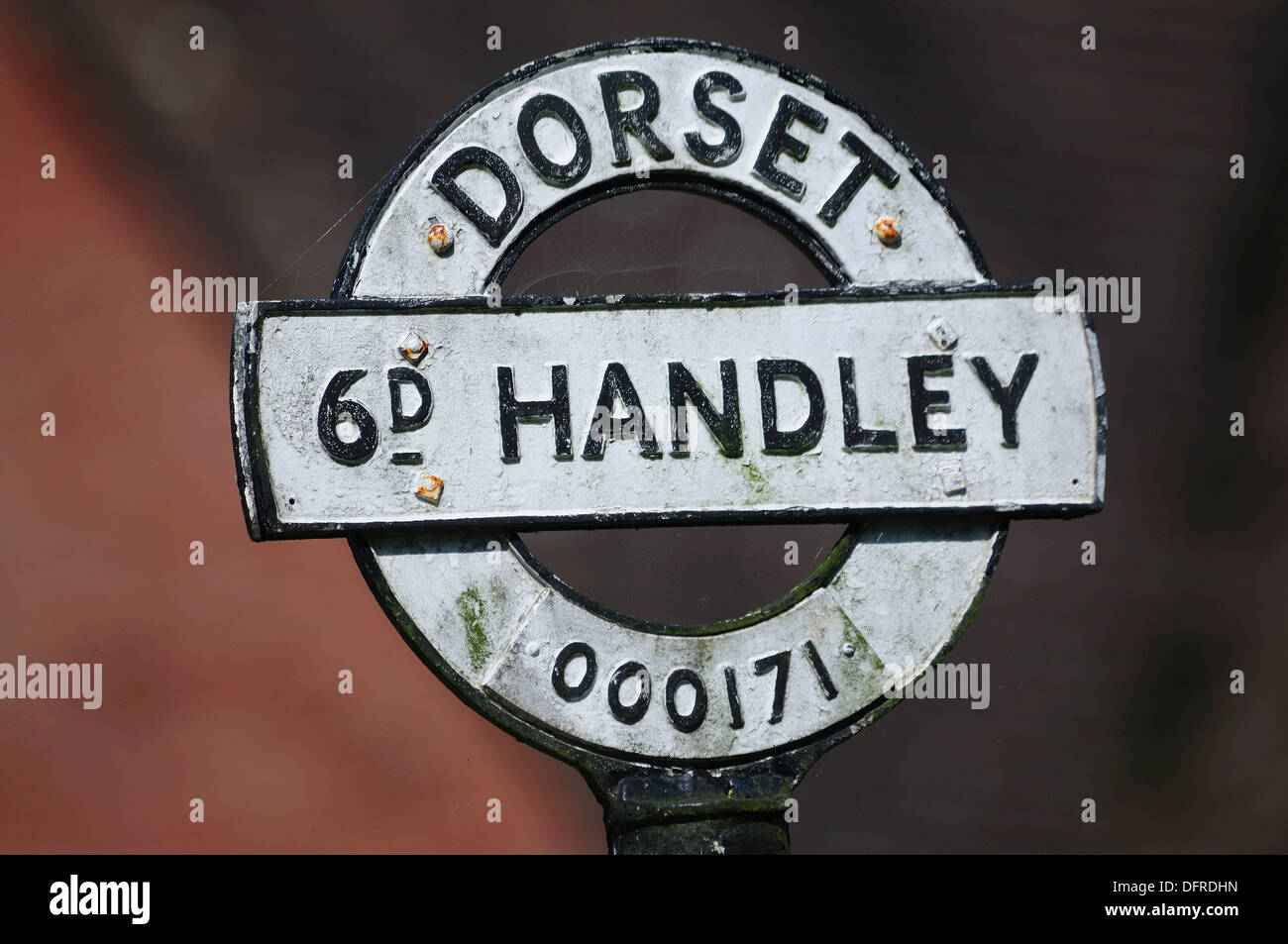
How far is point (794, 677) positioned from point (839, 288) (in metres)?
0.63

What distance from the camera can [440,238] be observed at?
6.44 feet

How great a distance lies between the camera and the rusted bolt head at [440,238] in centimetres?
196

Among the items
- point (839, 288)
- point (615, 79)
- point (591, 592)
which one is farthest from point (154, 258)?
point (839, 288)

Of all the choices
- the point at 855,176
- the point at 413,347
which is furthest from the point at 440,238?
the point at 855,176

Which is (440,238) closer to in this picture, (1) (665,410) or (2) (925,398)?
(1) (665,410)

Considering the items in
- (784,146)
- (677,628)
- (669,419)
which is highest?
(784,146)

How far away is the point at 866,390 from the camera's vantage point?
78.2 inches

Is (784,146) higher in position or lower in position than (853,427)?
higher

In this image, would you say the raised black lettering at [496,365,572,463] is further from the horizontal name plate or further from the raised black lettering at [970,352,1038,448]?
the raised black lettering at [970,352,1038,448]

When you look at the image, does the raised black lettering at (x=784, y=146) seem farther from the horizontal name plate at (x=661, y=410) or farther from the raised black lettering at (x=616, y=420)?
the raised black lettering at (x=616, y=420)

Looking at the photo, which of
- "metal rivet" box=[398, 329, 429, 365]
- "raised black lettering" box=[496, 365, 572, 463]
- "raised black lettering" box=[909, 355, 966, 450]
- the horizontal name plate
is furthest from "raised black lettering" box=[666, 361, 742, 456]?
"metal rivet" box=[398, 329, 429, 365]

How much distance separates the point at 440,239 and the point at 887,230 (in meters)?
0.72

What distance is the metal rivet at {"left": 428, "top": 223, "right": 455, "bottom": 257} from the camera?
6.44 ft

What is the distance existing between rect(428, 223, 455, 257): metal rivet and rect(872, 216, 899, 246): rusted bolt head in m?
0.69
